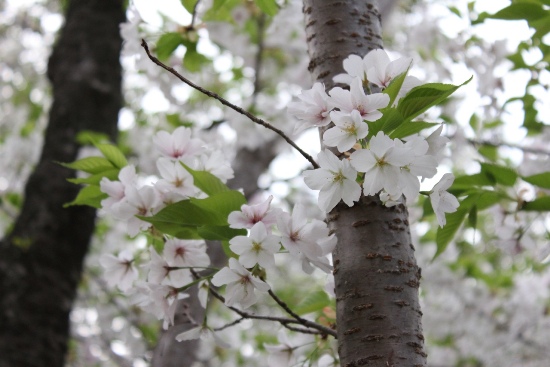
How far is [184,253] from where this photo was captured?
0.99 metres

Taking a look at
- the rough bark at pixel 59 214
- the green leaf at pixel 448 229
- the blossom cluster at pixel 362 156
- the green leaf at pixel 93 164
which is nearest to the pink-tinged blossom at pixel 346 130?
the blossom cluster at pixel 362 156

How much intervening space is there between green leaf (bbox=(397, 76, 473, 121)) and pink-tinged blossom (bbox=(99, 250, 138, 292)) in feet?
2.04

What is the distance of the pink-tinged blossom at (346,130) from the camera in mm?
770

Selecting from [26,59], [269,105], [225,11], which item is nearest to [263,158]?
[269,105]

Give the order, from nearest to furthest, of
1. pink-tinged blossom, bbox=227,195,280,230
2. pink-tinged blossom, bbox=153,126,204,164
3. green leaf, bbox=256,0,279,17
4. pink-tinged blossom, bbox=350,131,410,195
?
pink-tinged blossom, bbox=350,131,410,195 → pink-tinged blossom, bbox=227,195,280,230 → pink-tinged blossom, bbox=153,126,204,164 → green leaf, bbox=256,0,279,17

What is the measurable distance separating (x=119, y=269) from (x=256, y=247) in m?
0.42

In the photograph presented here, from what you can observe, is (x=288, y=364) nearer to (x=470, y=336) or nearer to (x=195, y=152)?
(x=195, y=152)

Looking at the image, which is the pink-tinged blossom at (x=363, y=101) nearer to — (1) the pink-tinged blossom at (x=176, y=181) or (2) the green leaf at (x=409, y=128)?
(2) the green leaf at (x=409, y=128)

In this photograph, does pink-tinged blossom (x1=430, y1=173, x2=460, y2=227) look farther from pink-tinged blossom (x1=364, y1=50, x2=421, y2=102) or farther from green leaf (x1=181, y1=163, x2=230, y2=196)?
green leaf (x1=181, y1=163, x2=230, y2=196)

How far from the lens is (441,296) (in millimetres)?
4742

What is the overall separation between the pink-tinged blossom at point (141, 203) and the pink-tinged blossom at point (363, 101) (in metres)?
0.37

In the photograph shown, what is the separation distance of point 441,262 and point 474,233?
142 inches

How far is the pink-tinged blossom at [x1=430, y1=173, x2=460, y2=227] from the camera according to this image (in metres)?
0.84

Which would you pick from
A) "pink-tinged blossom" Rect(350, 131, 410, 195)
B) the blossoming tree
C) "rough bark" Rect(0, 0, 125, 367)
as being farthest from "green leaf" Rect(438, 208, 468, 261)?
"rough bark" Rect(0, 0, 125, 367)
